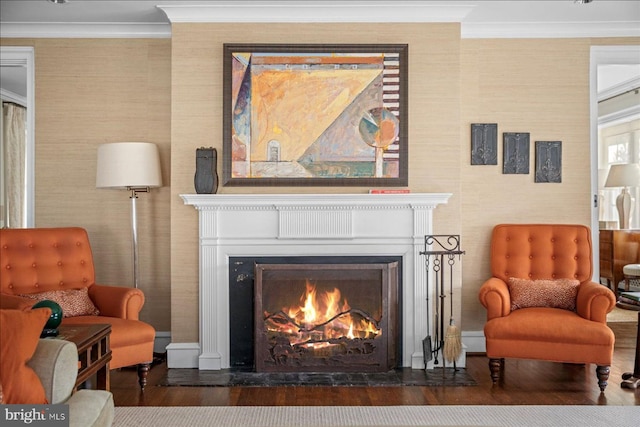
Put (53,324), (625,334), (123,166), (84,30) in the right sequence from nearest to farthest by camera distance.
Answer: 1. (53,324)
2. (123,166)
3. (84,30)
4. (625,334)

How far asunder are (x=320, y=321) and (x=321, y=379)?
0.38 m

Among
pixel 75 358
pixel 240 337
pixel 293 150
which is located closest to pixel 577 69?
pixel 293 150

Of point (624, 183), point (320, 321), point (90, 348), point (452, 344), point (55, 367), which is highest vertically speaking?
point (624, 183)

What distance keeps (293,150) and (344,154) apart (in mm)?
367

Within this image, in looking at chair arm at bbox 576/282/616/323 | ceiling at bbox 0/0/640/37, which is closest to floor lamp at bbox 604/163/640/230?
ceiling at bbox 0/0/640/37

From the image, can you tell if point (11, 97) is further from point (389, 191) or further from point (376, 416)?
point (376, 416)

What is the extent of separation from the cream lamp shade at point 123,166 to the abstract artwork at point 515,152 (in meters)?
2.71

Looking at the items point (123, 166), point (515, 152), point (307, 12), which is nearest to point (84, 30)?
point (123, 166)

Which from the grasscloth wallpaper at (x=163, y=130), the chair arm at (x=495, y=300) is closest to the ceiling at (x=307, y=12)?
the grasscloth wallpaper at (x=163, y=130)

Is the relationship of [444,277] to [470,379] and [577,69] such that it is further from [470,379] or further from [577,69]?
[577,69]

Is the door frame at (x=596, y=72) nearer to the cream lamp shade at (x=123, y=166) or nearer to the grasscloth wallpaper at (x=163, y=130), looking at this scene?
the grasscloth wallpaper at (x=163, y=130)

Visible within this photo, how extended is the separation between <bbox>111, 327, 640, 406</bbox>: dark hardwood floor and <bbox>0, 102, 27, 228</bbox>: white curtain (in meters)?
1.87

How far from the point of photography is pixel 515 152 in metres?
4.50

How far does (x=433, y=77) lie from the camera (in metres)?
4.11
